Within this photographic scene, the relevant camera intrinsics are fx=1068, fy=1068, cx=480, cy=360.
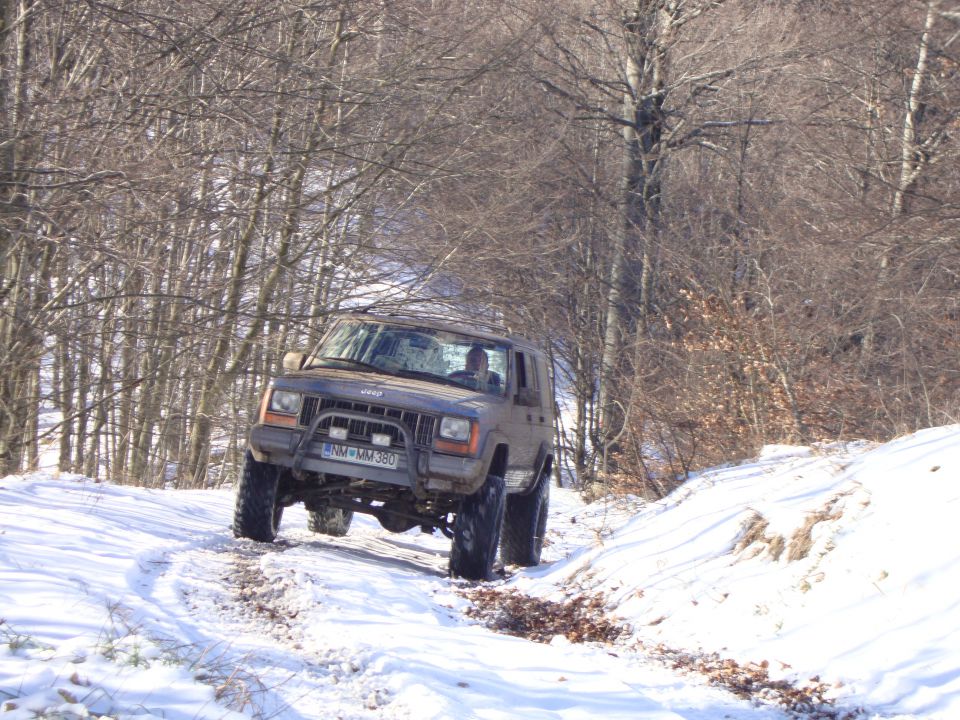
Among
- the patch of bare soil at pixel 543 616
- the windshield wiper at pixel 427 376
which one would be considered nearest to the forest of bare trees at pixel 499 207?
the windshield wiper at pixel 427 376

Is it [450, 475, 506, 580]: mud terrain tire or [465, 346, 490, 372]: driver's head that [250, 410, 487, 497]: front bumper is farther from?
[465, 346, 490, 372]: driver's head

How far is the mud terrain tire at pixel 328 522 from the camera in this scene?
1034 centimetres

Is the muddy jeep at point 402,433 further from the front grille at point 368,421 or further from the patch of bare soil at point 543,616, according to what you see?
the patch of bare soil at point 543,616

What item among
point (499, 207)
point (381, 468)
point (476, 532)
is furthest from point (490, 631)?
point (499, 207)

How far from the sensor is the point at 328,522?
10445 millimetres

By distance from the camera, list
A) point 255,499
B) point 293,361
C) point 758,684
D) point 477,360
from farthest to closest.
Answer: point 477,360, point 293,361, point 255,499, point 758,684

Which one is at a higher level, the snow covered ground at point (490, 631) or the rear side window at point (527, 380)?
the rear side window at point (527, 380)

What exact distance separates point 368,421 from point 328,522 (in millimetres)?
2683

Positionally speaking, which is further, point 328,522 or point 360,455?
point 328,522

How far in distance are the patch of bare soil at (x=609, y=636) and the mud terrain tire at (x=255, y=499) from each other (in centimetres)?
182

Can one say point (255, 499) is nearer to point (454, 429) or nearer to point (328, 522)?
point (454, 429)

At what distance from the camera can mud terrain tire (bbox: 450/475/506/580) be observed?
831cm

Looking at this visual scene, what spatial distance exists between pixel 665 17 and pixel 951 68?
7664 millimetres

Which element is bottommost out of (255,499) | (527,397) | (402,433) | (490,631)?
(490,631)
